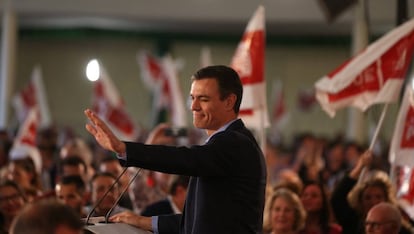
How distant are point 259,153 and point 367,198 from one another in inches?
154

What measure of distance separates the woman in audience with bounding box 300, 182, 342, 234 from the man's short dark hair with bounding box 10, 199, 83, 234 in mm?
5556

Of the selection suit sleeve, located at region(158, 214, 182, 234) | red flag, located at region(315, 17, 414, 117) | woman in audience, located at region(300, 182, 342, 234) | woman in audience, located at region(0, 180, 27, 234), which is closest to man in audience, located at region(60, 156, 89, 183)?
woman in audience, located at region(0, 180, 27, 234)

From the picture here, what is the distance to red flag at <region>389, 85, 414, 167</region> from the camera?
9977 millimetres

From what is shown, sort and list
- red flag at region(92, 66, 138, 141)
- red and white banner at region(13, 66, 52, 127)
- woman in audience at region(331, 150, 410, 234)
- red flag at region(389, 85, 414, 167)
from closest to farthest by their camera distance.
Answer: woman in audience at region(331, 150, 410, 234), red flag at region(389, 85, 414, 167), red flag at region(92, 66, 138, 141), red and white banner at region(13, 66, 52, 127)

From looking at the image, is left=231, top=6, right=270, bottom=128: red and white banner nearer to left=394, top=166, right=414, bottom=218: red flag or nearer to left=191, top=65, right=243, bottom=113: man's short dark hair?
left=394, top=166, right=414, bottom=218: red flag

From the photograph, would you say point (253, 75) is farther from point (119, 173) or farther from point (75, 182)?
point (75, 182)

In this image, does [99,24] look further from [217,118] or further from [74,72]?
[217,118]

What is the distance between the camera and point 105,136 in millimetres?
5020

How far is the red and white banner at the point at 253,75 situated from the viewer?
10.7m

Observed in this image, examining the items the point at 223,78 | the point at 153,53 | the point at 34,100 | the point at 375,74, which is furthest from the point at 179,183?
the point at 153,53

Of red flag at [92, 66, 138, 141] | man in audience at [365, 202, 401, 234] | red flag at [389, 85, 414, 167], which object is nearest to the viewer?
man in audience at [365, 202, 401, 234]

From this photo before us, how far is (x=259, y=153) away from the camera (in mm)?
5551

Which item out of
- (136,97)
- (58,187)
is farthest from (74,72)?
(58,187)

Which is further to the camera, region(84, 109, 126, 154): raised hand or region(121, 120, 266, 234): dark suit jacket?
region(121, 120, 266, 234): dark suit jacket
